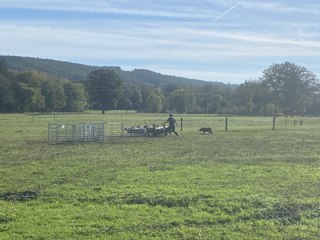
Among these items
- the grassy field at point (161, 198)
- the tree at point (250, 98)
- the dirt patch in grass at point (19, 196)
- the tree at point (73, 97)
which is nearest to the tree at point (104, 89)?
the tree at point (73, 97)

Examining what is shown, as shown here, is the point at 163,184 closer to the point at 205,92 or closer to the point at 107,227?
the point at 107,227

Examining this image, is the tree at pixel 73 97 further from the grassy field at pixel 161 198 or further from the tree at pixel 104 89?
the grassy field at pixel 161 198

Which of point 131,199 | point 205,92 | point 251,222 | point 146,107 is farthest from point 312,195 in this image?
point 205,92

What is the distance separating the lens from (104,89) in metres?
148

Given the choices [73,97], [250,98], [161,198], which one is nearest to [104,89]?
[73,97]

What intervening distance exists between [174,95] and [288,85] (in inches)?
1497

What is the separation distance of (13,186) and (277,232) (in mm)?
7933

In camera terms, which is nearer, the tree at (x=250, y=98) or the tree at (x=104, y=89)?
the tree at (x=250, y=98)

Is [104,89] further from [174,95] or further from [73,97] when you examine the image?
[174,95]

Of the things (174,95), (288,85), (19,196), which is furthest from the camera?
(174,95)

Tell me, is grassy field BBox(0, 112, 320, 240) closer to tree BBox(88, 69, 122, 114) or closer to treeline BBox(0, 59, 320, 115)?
treeline BBox(0, 59, 320, 115)

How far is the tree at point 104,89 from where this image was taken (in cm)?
14762

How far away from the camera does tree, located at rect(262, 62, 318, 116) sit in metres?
120

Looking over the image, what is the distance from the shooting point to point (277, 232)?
8.98 metres
